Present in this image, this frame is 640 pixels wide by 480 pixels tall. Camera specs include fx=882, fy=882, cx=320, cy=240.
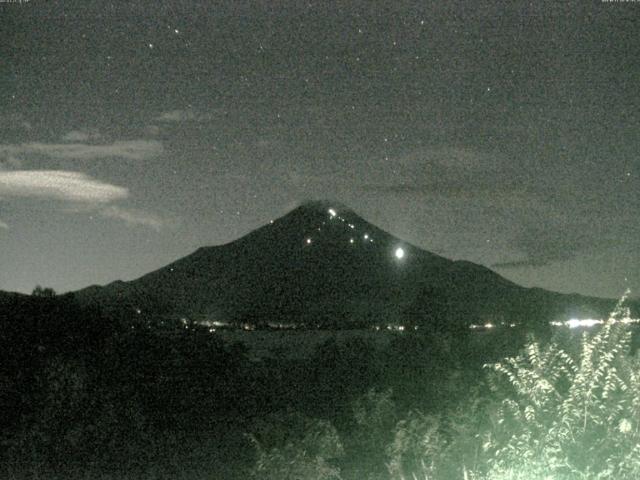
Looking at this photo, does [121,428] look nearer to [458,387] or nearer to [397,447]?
[458,387]

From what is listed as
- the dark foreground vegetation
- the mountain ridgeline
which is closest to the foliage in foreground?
the dark foreground vegetation

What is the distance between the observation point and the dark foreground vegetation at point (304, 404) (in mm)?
7473

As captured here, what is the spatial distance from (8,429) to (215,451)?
3788mm

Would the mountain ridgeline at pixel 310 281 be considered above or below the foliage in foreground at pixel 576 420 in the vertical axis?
above

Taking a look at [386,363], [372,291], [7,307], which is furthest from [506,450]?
[372,291]

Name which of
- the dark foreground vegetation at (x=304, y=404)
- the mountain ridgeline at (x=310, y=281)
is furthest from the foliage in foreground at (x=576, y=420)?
the mountain ridgeline at (x=310, y=281)

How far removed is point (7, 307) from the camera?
760 inches

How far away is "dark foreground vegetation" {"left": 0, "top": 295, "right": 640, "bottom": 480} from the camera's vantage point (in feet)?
24.5

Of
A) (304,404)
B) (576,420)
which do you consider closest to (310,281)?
(304,404)

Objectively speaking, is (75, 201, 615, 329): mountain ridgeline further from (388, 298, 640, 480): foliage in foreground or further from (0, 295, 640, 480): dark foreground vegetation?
(388, 298, 640, 480): foliage in foreground

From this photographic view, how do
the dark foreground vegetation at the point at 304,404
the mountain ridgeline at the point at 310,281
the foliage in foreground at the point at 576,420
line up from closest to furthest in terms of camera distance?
the foliage in foreground at the point at 576,420 < the dark foreground vegetation at the point at 304,404 < the mountain ridgeline at the point at 310,281

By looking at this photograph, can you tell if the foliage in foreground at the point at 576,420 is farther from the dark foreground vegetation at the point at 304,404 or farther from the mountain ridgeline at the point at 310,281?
the mountain ridgeline at the point at 310,281

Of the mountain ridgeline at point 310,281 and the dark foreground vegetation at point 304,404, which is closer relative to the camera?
the dark foreground vegetation at point 304,404

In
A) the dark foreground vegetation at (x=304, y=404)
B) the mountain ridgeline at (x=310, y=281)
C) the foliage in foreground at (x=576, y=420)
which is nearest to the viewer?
the foliage in foreground at (x=576, y=420)
